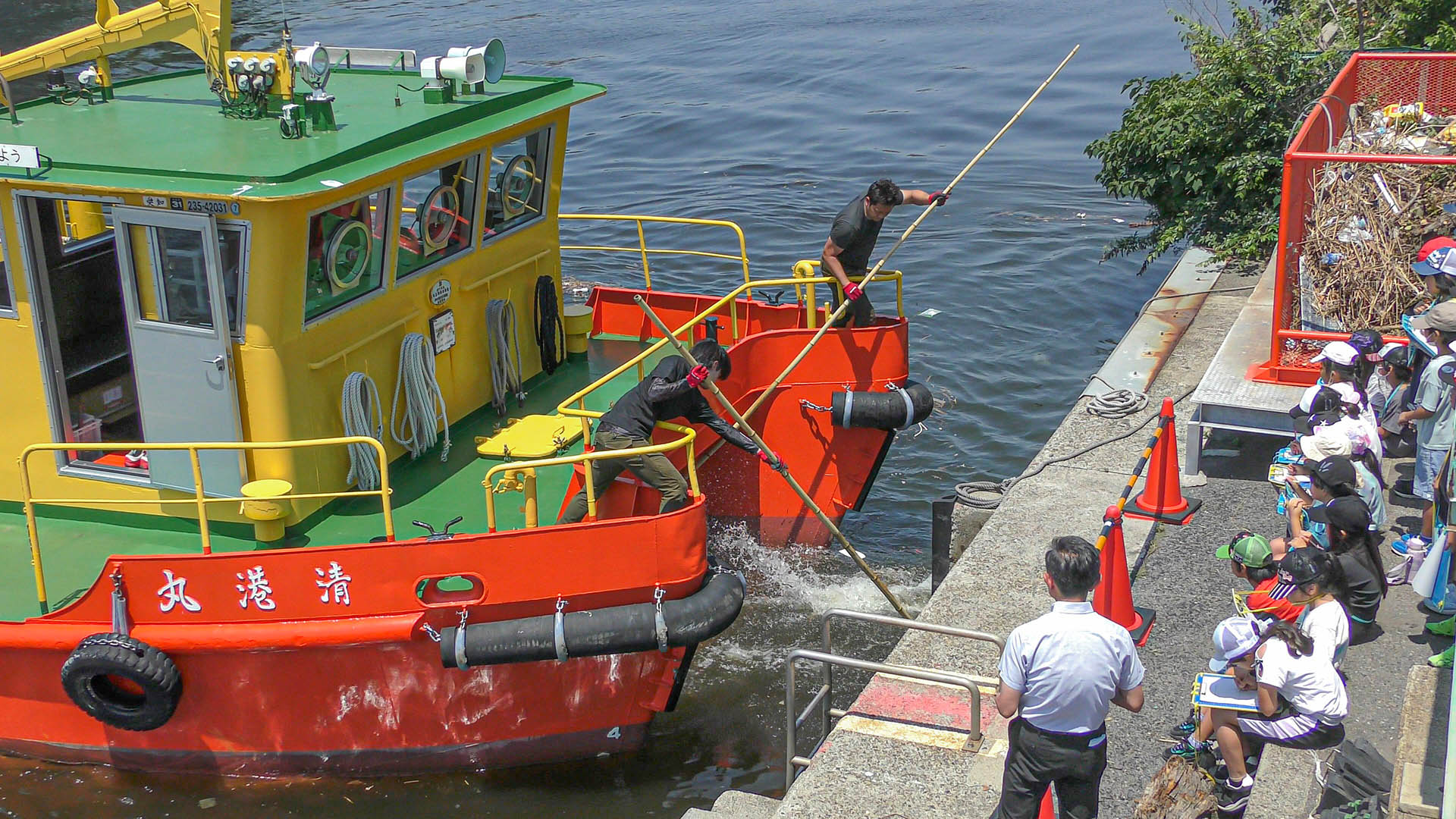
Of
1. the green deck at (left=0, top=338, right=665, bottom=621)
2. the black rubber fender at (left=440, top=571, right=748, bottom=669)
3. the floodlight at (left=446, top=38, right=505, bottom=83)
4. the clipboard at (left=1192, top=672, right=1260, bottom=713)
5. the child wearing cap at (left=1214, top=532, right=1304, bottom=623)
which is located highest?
the floodlight at (left=446, top=38, right=505, bottom=83)

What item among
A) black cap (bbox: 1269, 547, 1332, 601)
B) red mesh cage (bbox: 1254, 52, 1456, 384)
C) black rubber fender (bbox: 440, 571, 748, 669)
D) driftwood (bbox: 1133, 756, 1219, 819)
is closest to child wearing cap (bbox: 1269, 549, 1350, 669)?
black cap (bbox: 1269, 547, 1332, 601)

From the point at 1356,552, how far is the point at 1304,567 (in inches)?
44.2

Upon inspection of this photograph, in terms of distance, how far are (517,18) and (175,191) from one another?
30.0m

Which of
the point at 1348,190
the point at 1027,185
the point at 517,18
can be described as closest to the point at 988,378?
the point at 1348,190

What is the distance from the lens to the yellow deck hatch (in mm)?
7805

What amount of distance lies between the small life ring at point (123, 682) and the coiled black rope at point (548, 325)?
3.23 m

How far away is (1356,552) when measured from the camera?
6.01 m

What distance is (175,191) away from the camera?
634 centimetres

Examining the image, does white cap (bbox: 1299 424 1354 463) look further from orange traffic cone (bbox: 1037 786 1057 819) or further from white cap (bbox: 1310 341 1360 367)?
orange traffic cone (bbox: 1037 786 1057 819)

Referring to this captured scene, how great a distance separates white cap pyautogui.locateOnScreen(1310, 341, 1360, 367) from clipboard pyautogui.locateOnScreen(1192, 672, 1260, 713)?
258cm

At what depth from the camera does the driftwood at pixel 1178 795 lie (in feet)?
16.8

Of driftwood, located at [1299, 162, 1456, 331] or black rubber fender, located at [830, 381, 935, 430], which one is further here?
black rubber fender, located at [830, 381, 935, 430]

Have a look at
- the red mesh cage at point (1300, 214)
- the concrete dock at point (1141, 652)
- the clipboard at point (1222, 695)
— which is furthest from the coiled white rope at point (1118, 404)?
the clipboard at point (1222, 695)

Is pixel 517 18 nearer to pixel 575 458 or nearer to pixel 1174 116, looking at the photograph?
pixel 1174 116
